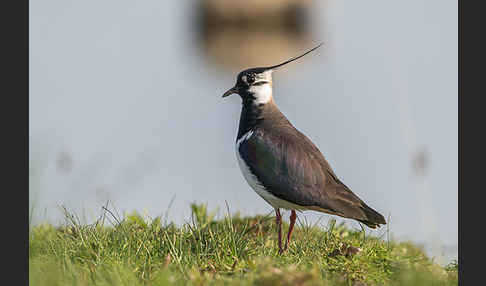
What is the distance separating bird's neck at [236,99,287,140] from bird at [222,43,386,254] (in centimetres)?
1

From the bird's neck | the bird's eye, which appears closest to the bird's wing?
the bird's neck

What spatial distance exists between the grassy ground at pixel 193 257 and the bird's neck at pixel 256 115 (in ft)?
3.12

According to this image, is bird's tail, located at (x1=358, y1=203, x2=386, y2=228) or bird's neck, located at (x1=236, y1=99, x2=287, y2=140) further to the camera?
bird's neck, located at (x1=236, y1=99, x2=287, y2=140)

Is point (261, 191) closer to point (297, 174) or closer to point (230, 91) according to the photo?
point (297, 174)

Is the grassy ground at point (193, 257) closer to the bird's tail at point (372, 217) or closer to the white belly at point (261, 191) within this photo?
the bird's tail at point (372, 217)

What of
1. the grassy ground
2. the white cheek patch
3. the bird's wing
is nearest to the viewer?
the grassy ground

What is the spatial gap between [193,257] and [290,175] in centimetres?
107

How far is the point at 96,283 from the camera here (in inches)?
154

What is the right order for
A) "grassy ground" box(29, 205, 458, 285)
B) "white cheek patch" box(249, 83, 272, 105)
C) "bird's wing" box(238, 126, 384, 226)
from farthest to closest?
"white cheek patch" box(249, 83, 272, 105), "bird's wing" box(238, 126, 384, 226), "grassy ground" box(29, 205, 458, 285)

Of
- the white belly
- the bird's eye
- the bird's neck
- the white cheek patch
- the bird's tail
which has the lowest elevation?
the bird's tail

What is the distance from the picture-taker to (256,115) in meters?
5.50

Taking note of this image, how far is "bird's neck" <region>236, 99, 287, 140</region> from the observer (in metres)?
5.43

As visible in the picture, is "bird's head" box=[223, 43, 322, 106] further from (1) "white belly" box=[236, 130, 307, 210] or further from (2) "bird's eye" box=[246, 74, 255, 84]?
(1) "white belly" box=[236, 130, 307, 210]

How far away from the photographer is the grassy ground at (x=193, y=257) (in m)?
3.97
